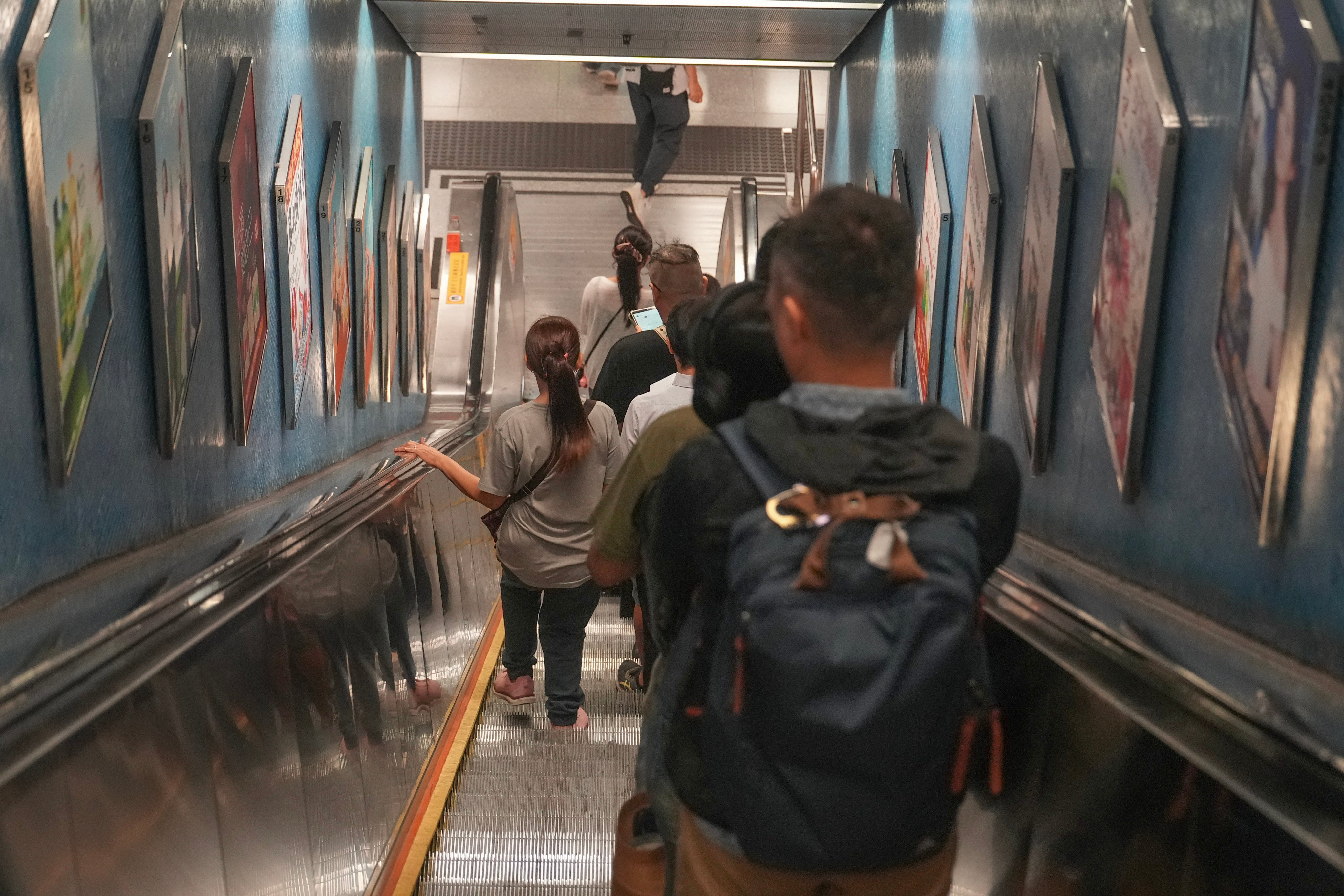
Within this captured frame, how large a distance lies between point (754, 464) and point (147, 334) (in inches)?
103

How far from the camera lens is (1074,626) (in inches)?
86.0

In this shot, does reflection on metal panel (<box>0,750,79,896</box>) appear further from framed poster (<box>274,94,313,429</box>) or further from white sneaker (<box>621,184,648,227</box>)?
white sneaker (<box>621,184,648,227</box>)

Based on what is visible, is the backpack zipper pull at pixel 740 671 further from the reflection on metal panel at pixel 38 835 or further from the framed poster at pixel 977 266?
the framed poster at pixel 977 266

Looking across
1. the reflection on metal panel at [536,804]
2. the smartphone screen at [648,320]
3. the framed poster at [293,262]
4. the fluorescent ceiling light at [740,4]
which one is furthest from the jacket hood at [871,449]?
the fluorescent ceiling light at [740,4]

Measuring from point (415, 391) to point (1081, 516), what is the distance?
6.49 m

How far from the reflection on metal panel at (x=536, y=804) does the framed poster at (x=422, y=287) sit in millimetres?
4522

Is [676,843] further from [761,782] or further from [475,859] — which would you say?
[475,859]

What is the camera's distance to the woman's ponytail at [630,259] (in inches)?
257

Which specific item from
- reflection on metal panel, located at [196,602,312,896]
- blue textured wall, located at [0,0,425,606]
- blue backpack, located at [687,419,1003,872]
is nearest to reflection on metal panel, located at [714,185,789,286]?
blue textured wall, located at [0,0,425,606]

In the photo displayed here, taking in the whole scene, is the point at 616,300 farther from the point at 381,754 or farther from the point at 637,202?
the point at 637,202

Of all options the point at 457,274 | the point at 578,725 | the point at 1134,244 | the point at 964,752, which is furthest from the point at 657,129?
the point at 964,752

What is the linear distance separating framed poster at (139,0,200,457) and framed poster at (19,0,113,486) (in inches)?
12.7

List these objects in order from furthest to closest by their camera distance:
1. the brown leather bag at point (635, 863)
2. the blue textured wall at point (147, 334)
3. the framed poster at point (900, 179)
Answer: the framed poster at point (900, 179) < the blue textured wall at point (147, 334) < the brown leather bag at point (635, 863)

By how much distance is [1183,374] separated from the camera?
2773 mm
